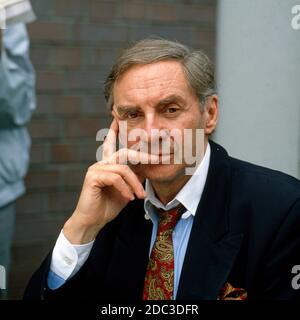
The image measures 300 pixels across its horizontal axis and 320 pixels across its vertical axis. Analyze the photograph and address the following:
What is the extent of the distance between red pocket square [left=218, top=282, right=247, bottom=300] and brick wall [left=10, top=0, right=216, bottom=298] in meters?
1.35

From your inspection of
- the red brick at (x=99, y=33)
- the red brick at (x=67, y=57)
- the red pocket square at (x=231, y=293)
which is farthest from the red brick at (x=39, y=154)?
the red pocket square at (x=231, y=293)

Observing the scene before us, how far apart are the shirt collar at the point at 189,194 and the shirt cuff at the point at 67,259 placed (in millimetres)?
236

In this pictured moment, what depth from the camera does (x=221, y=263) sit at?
1.93m

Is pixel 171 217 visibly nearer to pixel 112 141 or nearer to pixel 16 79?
pixel 112 141

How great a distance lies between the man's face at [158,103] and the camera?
196cm

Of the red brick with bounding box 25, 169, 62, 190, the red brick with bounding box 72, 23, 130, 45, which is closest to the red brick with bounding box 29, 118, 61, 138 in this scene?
the red brick with bounding box 25, 169, 62, 190

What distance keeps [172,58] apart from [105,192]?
447 mm

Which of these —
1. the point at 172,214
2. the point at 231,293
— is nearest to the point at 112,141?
the point at 172,214

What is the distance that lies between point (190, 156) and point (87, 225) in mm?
368

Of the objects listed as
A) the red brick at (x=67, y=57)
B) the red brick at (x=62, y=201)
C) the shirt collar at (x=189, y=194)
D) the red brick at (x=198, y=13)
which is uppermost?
the red brick at (x=198, y=13)

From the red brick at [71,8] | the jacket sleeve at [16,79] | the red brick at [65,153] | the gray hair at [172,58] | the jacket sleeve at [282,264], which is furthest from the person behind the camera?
the red brick at [65,153]

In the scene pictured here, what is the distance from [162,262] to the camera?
202cm

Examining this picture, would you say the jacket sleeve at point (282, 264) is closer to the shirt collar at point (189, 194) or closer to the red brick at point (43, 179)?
the shirt collar at point (189, 194)
